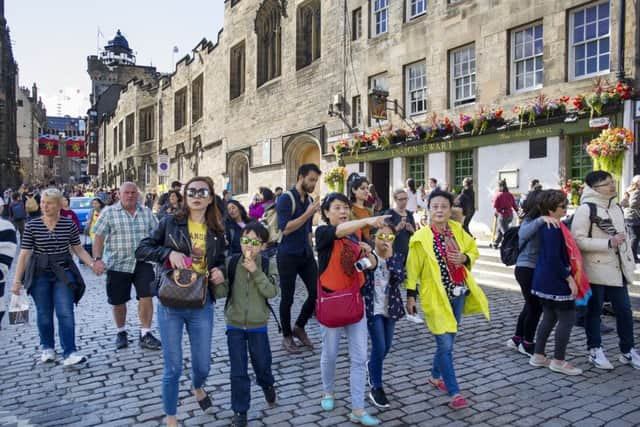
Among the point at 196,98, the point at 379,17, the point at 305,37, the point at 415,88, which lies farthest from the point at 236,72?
the point at 415,88

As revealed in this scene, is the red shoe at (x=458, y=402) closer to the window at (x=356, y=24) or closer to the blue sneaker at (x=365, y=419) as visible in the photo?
the blue sneaker at (x=365, y=419)

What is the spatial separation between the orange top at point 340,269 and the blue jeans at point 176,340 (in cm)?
85

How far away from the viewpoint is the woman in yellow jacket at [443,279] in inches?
158

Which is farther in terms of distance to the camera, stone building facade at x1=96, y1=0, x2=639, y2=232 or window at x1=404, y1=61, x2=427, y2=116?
window at x1=404, y1=61, x2=427, y2=116

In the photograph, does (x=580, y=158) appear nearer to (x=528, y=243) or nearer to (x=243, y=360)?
(x=528, y=243)

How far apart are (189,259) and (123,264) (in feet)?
8.35

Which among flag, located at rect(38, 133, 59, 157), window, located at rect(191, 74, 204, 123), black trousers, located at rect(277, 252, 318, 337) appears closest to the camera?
black trousers, located at rect(277, 252, 318, 337)

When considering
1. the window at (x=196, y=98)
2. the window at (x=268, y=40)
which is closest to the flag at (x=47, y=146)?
the window at (x=196, y=98)

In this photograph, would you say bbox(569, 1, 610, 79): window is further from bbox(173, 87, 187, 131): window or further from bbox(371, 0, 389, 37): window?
bbox(173, 87, 187, 131): window

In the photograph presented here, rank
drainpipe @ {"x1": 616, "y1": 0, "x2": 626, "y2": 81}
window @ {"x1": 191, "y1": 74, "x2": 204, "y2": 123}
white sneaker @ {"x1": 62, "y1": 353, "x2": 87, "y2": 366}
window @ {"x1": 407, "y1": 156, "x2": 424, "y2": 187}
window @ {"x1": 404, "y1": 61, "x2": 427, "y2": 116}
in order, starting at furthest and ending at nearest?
window @ {"x1": 191, "y1": 74, "x2": 204, "y2": 123}
window @ {"x1": 407, "y1": 156, "x2": 424, "y2": 187}
window @ {"x1": 404, "y1": 61, "x2": 427, "y2": 116}
drainpipe @ {"x1": 616, "y1": 0, "x2": 626, "y2": 81}
white sneaker @ {"x1": 62, "y1": 353, "x2": 87, "y2": 366}

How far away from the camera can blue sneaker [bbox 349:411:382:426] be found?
3.70 m

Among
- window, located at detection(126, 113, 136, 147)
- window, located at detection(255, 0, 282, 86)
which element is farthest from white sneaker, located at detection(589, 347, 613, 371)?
window, located at detection(126, 113, 136, 147)

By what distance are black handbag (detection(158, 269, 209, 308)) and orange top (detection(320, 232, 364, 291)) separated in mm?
870

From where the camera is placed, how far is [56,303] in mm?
5172
